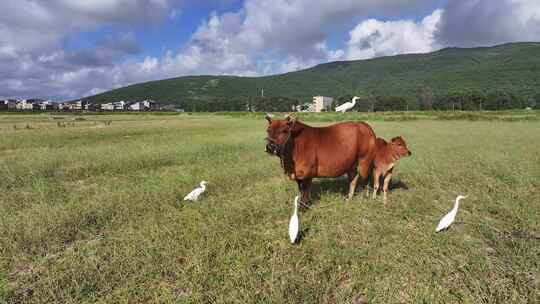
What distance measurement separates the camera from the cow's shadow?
25.4ft

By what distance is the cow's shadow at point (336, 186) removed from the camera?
25.4 ft

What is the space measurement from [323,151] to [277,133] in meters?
1.34

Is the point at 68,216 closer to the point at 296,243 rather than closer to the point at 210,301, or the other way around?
the point at 210,301

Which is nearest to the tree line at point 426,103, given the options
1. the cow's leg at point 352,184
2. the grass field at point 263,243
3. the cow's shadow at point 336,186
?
the cow's shadow at point 336,186

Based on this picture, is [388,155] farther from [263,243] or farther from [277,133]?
[263,243]

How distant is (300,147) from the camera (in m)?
6.22

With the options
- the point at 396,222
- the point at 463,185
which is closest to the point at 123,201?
the point at 396,222

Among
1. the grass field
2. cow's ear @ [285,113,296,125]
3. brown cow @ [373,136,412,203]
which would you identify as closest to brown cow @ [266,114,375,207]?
cow's ear @ [285,113,296,125]

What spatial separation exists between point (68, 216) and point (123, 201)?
124cm

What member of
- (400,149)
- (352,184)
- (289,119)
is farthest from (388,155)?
(289,119)

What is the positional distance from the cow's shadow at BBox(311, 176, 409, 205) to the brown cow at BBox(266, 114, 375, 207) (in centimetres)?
110

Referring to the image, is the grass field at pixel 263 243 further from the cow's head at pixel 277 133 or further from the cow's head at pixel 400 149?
the cow's head at pixel 277 133

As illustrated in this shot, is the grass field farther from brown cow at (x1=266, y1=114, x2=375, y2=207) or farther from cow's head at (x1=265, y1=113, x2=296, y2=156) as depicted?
cow's head at (x1=265, y1=113, x2=296, y2=156)

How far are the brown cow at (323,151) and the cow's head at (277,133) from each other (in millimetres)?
91
